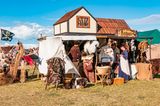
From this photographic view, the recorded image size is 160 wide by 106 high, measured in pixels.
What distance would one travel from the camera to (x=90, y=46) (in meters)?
16.5

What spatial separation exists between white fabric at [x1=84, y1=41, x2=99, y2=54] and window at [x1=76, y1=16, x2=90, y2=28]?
2477cm

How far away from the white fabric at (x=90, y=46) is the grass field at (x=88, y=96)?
2.20 m

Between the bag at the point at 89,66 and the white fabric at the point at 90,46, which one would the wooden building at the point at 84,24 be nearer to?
the white fabric at the point at 90,46

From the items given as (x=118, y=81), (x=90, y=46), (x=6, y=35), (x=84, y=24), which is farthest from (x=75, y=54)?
(x=84, y=24)

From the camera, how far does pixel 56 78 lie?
1391 centimetres

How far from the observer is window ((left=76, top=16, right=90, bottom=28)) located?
41441 millimetres

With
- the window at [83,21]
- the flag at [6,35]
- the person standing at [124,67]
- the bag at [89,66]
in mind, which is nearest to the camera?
the bag at [89,66]

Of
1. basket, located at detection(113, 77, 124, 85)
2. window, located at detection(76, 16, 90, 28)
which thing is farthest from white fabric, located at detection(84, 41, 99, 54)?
window, located at detection(76, 16, 90, 28)

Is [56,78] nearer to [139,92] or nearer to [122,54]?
[139,92]

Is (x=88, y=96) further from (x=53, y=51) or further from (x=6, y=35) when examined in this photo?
(x=6, y=35)

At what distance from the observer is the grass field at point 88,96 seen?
10.7 meters

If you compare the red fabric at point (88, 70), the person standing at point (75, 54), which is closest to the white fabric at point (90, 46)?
the person standing at point (75, 54)

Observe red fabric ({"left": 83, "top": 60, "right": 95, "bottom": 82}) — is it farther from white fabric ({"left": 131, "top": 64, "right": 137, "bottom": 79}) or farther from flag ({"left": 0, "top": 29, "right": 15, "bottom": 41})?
flag ({"left": 0, "top": 29, "right": 15, "bottom": 41})

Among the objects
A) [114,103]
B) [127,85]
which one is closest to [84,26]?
[127,85]
